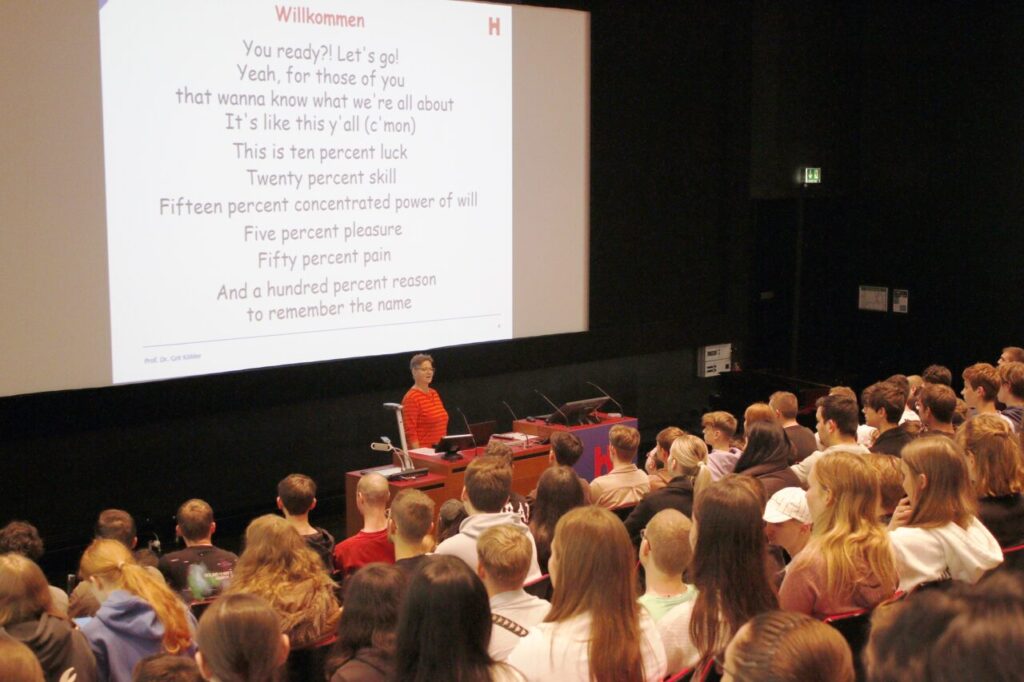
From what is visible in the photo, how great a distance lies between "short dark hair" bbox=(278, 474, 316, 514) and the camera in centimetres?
425

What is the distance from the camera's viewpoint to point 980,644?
1.18 metres

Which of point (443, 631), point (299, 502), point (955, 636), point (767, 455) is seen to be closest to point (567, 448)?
point (767, 455)

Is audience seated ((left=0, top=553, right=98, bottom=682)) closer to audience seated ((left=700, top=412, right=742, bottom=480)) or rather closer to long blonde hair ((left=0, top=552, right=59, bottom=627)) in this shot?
long blonde hair ((left=0, top=552, right=59, bottom=627))

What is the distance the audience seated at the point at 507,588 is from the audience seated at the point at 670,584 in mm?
321

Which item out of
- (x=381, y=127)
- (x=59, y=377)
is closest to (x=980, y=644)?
(x=59, y=377)

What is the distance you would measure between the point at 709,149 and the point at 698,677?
7.77 meters

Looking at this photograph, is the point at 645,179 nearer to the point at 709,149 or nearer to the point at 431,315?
the point at 709,149

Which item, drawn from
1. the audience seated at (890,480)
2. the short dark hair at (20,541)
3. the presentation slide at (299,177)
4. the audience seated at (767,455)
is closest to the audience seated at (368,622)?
the audience seated at (890,480)

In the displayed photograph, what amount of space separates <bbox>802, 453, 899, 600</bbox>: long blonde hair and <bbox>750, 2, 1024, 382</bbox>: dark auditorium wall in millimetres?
7303

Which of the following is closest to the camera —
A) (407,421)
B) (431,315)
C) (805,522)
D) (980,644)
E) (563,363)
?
(980,644)

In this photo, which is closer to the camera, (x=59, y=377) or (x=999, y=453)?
(x=999, y=453)

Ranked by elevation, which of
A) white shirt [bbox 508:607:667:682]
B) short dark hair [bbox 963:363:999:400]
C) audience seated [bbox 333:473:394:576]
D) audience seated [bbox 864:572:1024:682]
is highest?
audience seated [bbox 864:572:1024:682]

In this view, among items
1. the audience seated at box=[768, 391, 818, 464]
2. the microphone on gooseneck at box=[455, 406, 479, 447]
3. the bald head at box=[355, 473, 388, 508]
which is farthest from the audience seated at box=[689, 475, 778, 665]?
the microphone on gooseneck at box=[455, 406, 479, 447]

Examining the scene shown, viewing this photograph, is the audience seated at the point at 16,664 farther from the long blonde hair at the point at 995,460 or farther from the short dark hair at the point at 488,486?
the long blonde hair at the point at 995,460
